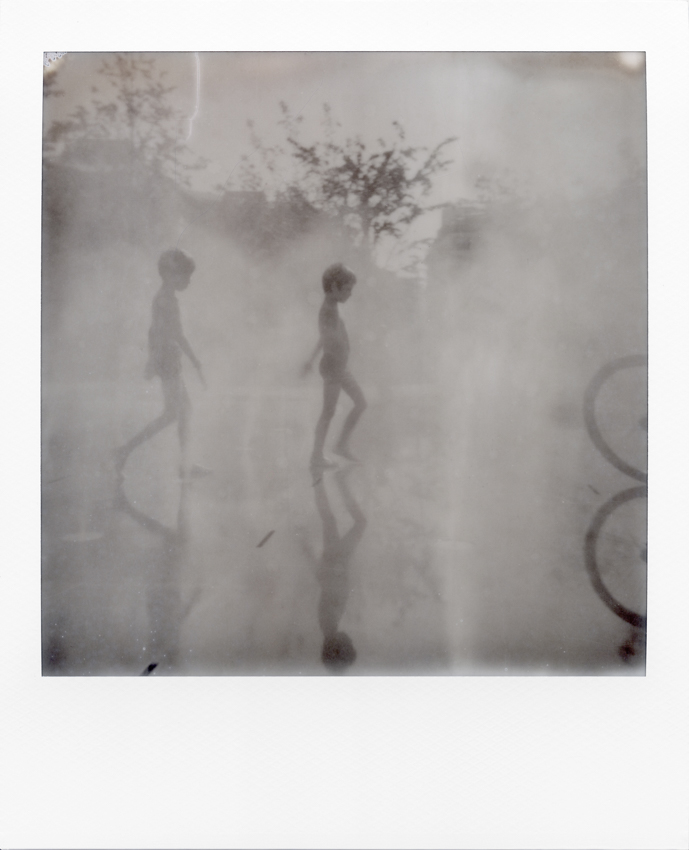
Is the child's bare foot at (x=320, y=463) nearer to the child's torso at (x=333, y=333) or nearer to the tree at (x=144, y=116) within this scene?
the child's torso at (x=333, y=333)

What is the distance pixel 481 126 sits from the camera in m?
1.64

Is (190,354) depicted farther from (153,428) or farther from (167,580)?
(167,580)

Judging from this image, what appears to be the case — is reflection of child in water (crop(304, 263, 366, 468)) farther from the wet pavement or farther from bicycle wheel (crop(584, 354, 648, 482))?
bicycle wheel (crop(584, 354, 648, 482))

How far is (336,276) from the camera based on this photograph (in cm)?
163

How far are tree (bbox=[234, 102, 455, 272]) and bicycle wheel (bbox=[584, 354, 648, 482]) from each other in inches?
31.8

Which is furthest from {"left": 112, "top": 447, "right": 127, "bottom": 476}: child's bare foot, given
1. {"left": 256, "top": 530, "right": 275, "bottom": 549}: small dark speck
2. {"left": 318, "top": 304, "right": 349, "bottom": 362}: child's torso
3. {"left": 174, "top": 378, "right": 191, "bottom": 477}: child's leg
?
{"left": 318, "top": 304, "right": 349, "bottom": 362}: child's torso

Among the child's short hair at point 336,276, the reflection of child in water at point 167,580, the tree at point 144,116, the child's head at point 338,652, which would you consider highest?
the tree at point 144,116

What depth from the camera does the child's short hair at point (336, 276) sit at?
5.36ft

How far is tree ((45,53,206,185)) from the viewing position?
1.64m

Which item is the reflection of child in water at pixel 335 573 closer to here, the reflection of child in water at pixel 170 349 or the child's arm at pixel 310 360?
the child's arm at pixel 310 360

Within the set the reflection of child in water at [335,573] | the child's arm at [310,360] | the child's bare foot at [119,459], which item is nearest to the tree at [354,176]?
the child's arm at [310,360]

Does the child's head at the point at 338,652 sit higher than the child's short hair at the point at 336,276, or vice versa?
the child's short hair at the point at 336,276
